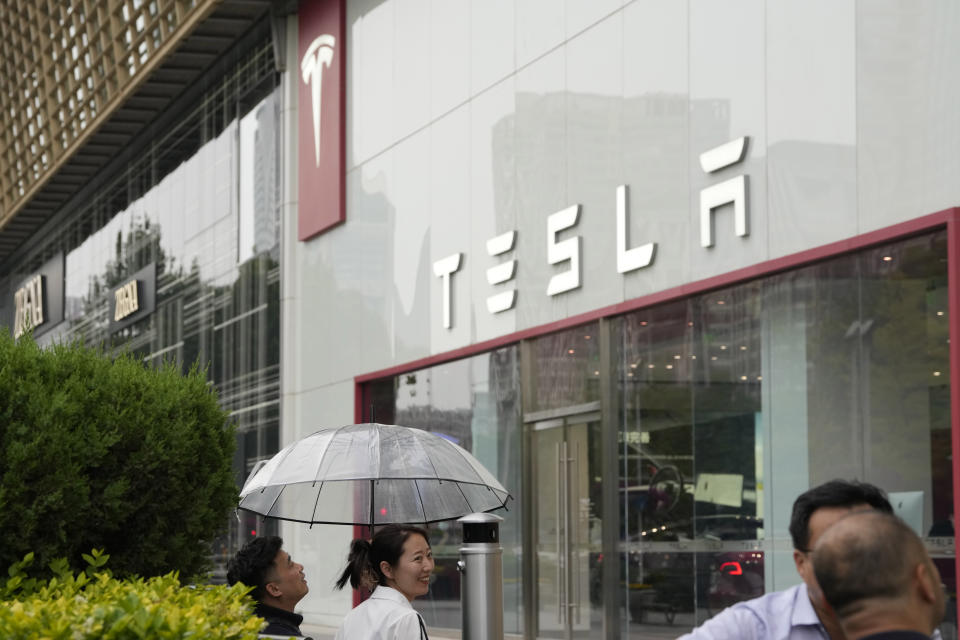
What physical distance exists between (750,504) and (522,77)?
561 centimetres

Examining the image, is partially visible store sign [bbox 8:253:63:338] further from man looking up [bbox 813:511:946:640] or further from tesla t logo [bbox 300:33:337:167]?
man looking up [bbox 813:511:946:640]

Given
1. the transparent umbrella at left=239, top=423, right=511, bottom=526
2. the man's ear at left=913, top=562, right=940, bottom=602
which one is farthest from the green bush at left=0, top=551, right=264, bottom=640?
the man's ear at left=913, top=562, right=940, bottom=602

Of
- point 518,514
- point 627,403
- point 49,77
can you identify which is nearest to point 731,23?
point 627,403

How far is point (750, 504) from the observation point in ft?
35.8

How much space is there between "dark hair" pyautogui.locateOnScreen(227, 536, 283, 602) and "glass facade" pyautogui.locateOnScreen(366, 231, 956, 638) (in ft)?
16.0

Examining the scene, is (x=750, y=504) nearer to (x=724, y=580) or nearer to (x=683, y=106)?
(x=724, y=580)

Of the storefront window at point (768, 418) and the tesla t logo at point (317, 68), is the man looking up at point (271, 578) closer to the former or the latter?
the storefront window at point (768, 418)

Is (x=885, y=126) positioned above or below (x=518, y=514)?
above

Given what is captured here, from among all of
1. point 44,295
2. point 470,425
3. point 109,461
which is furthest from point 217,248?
point 109,461

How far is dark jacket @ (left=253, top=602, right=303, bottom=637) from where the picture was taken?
555 centimetres

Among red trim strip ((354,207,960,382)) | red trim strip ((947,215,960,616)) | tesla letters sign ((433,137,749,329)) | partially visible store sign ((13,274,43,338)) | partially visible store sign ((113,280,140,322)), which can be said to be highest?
partially visible store sign ((13,274,43,338))

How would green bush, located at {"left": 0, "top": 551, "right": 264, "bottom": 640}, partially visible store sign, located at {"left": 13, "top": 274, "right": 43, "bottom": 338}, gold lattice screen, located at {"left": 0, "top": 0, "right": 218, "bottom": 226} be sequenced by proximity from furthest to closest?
partially visible store sign, located at {"left": 13, "top": 274, "right": 43, "bottom": 338} → gold lattice screen, located at {"left": 0, "top": 0, "right": 218, "bottom": 226} → green bush, located at {"left": 0, "top": 551, "right": 264, "bottom": 640}

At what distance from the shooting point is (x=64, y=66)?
92.7ft

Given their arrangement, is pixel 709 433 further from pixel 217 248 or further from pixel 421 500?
pixel 217 248
